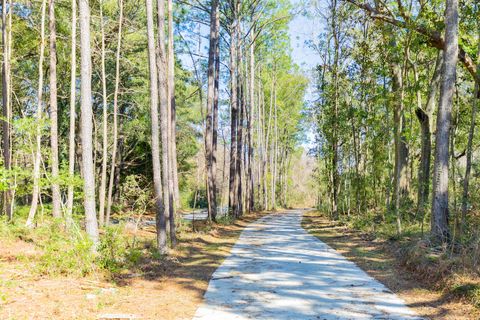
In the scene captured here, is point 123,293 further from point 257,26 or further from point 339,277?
point 257,26

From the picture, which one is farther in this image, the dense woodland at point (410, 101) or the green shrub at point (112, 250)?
the dense woodland at point (410, 101)

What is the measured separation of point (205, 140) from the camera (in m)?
19.7

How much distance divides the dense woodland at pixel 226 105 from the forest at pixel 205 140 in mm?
80

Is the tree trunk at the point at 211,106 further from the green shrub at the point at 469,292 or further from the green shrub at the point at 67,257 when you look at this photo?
the green shrub at the point at 469,292

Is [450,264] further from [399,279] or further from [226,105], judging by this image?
[226,105]

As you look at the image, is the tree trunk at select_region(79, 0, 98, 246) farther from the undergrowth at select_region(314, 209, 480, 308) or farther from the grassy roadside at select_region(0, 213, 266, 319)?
the undergrowth at select_region(314, 209, 480, 308)

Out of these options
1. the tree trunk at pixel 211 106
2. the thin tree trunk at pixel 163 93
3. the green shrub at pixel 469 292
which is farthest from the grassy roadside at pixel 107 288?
the tree trunk at pixel 211 106

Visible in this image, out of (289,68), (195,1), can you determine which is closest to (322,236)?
(195,1)

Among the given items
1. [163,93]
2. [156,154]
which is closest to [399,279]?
[156,154]

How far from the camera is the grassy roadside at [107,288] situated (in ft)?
18.2

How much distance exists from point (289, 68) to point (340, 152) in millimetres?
14848

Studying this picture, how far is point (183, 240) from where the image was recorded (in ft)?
44.4

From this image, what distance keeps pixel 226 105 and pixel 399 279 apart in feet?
116

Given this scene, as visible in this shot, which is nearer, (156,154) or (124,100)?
(156,154)
